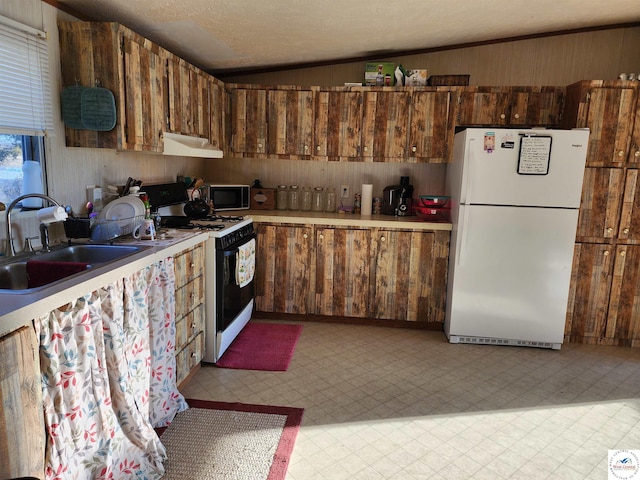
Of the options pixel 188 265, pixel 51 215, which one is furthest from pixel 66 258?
pixel 188 265

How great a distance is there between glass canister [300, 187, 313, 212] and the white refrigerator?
144 centimetres

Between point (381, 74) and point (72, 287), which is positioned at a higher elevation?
point (381, 74)

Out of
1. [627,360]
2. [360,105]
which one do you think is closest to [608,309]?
[627,360]

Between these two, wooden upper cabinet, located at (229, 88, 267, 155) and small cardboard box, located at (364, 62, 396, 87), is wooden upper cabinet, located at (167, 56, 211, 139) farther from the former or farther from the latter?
small cardboard box, located at (364, 62, 396, 87)

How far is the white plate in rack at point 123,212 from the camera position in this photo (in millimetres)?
2432

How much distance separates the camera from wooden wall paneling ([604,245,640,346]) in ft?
11.9

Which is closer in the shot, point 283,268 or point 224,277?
point 224,277

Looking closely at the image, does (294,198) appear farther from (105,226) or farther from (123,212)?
(105,226)

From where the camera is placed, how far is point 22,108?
2.15 meters

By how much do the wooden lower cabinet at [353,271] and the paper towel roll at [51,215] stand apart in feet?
6.51

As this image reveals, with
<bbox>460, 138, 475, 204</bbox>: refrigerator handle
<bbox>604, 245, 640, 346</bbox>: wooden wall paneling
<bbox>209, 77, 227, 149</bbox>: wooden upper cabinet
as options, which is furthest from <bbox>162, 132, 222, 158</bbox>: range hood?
<bbox>604, 245, 640, 346</bbox>: wooden wall paneling

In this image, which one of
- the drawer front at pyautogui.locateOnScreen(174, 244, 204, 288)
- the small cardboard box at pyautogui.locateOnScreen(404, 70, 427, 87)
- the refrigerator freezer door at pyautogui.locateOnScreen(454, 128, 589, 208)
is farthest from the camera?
the small cardboard box at pyautogui.locateOnScreen(404, 70, 427, 87)
